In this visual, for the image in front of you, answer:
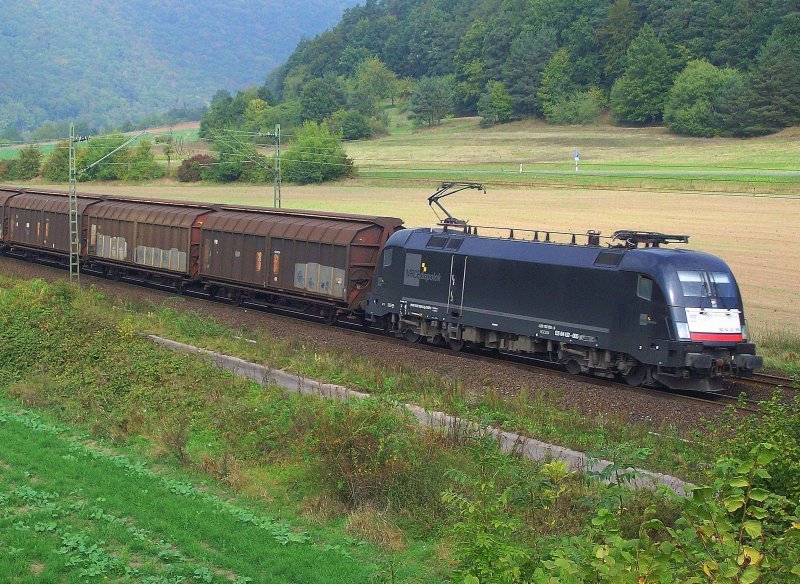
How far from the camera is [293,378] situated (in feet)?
78.8

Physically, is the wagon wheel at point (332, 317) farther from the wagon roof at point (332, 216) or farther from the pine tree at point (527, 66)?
the pine tree at point (527, 66)

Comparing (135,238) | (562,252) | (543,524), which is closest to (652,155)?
(135,238)

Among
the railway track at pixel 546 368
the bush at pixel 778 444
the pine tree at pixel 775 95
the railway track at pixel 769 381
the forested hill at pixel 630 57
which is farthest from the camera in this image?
the forested hill at pixel 630 57

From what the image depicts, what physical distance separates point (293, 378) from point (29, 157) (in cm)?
9233

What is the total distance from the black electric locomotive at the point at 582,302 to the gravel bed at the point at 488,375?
2.76 ft

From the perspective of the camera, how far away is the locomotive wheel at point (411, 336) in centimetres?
3011

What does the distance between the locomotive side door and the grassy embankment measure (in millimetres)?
4468

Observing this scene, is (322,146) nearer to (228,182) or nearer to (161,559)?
(228,182)

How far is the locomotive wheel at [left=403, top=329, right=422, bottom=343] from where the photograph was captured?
3011cm

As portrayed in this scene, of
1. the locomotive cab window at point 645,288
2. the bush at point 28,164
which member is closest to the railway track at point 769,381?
the locomotive cab window at point 645,288

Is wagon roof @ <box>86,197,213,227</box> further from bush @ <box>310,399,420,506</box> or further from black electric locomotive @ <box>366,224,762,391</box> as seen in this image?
bush @ <box>310,399,420,506</box>

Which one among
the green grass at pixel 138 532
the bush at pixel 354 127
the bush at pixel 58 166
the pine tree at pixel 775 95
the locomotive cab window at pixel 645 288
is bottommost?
the green grass at pixel 138 532

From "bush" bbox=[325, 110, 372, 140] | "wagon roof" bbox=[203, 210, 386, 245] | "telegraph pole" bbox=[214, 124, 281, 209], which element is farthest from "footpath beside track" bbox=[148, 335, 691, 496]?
"bush" bbox=[325, 110, 372, 140]

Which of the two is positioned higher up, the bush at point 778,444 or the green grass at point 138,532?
the bush at point 778,444
